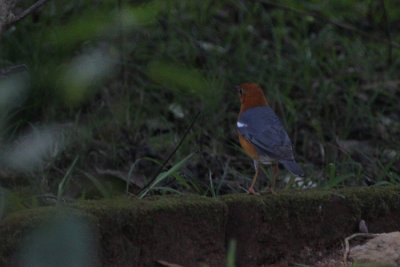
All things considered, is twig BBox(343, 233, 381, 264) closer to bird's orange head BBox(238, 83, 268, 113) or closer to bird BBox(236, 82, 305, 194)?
bird BBox(236, 82, 305, 194)

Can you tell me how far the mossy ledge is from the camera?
2.41 m

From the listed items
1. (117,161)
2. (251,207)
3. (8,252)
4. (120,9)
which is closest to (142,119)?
(117,161)

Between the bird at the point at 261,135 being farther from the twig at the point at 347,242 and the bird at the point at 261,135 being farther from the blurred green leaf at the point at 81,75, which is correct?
the blurred green leaf at the point at 81,75

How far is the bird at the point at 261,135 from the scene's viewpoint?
3.80 metres

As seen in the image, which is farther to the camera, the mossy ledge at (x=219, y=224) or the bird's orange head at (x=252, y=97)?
the bird's orange head at (x=252, y=97)

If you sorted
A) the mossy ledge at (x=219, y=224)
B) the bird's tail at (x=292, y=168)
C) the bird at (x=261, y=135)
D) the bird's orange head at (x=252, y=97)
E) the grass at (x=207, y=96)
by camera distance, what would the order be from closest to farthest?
the mossy ledge at (x=219, y=224) < the bird's tail at (x=292, y=168) < the bird at (x=261, y=135) < the grass at (x=207, y=96) < the bird's orange head at (x=252, y=97)

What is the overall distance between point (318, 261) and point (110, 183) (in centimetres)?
156

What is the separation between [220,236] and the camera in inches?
108

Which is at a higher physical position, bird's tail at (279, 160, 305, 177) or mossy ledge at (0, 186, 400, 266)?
mossy ledge at (0, 186, 400, 266)

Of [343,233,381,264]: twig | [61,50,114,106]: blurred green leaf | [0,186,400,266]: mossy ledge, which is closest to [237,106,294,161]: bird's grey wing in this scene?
[0,186,400,266]: mossy ledge

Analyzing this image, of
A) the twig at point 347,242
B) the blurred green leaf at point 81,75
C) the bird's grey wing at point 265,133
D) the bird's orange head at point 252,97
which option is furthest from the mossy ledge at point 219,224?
the bird's orange head at point 252,97

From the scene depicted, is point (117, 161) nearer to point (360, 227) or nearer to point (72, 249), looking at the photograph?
point (360, 227)

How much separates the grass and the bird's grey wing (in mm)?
297

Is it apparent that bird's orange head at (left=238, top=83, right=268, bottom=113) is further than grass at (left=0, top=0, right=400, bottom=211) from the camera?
Yes
